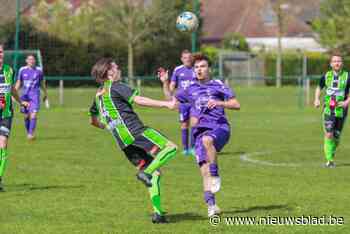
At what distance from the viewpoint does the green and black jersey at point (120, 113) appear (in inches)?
384

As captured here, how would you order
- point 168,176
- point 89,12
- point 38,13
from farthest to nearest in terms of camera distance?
point 89,12
point 38,13
point 168,176

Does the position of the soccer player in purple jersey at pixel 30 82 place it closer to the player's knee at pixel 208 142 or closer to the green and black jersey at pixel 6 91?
the green and black jersey at pixel 6 91

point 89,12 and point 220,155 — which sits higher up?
point 89,12

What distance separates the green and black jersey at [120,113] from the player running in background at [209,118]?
0.77 meters

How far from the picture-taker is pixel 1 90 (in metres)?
13.1

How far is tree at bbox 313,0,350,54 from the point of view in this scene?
221 feet

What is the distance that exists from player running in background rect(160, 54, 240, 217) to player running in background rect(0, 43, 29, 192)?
3.13 metres

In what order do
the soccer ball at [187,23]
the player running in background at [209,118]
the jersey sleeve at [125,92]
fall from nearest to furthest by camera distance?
the jersey sleeve at [125,92] → the player running in background at [209,118] → the soccer ball at [187,23]

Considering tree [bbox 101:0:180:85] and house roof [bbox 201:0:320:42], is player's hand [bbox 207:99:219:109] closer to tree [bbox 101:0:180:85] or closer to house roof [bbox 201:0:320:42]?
tree [bbox 101:0:180:85]

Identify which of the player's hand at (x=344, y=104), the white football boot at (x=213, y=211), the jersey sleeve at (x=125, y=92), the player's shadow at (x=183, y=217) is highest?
the jersey sleeve at (x=125, y=92)

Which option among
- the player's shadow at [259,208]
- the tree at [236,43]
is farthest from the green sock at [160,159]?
the tree at [236,43]

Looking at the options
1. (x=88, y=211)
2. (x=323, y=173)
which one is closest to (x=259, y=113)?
(x=323, y=173)

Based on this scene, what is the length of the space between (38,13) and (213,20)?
44.5m

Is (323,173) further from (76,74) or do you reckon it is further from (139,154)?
(76,74)
